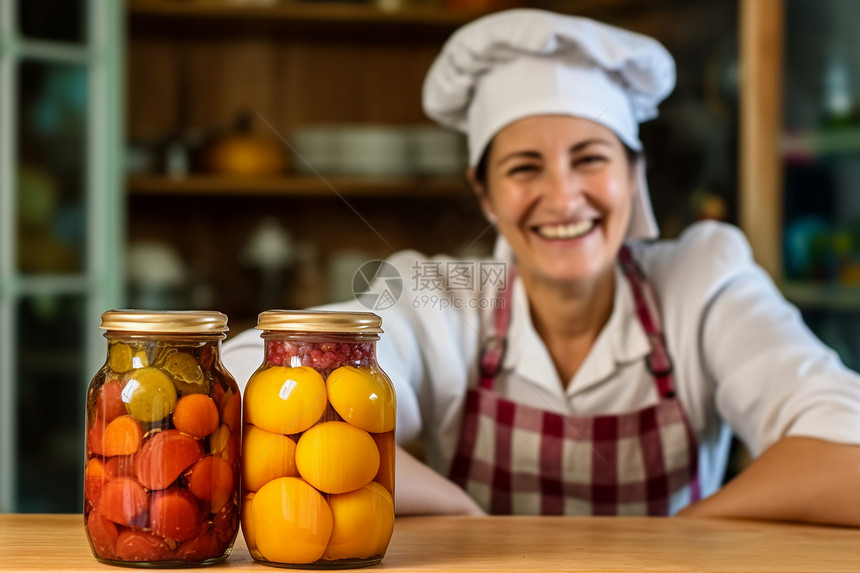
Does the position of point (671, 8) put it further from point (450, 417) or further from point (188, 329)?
point (188, 329)

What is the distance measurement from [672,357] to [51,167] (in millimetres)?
1184

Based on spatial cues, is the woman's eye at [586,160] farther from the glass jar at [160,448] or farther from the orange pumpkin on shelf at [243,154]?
the orange pumpkin on shelf at [243,154]

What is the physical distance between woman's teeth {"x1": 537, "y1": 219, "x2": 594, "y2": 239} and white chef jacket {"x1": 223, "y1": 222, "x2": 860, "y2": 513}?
5 cm

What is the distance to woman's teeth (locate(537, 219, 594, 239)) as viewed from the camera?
0.83 m

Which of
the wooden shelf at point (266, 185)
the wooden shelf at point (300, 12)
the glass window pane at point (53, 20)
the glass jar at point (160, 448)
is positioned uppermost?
the wooden shelf at point (300, 12)

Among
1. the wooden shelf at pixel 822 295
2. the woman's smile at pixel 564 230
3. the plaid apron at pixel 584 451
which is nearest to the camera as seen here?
the woman's smile at pixel 564 230

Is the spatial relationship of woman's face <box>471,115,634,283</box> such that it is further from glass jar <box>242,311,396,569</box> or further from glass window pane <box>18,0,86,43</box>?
glass window pane <box>18,0,86,43</box>

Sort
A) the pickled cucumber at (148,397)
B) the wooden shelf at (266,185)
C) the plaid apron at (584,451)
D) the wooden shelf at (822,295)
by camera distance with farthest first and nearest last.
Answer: the wooden shelf at (266,185) < the wooden shelf at (822,295) < the plaid apron at (584,451) < the pickled cucumber at (148,397)

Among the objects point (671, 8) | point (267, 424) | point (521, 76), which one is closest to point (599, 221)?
point (521, 76)

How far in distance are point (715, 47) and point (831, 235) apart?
363 mm

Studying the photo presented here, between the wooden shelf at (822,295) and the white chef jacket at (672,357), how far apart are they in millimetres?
668

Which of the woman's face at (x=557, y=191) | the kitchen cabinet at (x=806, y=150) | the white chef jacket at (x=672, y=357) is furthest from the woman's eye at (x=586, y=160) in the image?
the kitchen cabinet at (x=806, y=150)

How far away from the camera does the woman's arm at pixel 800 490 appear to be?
0.69 metres

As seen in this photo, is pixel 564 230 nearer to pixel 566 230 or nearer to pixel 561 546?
pixel 566 230
